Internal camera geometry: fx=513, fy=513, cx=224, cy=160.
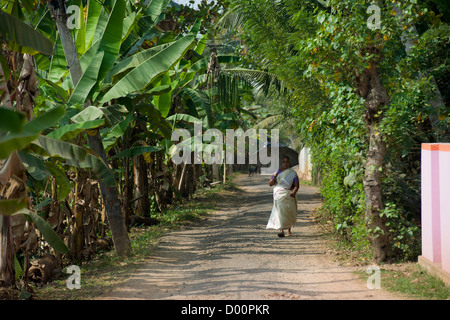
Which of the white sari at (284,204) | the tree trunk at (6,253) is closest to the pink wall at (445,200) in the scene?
the white sari at (284,204)

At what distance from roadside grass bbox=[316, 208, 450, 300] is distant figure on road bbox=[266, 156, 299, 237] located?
1137mm

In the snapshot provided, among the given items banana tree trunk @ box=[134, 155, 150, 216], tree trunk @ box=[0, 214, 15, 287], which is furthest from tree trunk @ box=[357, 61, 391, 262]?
banana tree trunk @ box=[134, 155, 150, 216]

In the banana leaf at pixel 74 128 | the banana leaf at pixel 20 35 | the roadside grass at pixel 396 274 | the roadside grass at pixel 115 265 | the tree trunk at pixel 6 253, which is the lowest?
the roadside grass at pixel 115 265

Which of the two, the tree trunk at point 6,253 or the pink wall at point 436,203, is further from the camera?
the pink wall at point 436,203

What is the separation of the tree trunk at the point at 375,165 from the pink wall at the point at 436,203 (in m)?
0.76

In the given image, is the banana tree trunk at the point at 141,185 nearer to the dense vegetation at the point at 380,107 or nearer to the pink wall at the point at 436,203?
the dense vegetation at the point at 380,107

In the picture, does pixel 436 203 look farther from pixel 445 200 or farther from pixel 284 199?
pixel 284 199

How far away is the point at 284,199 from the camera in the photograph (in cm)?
1073

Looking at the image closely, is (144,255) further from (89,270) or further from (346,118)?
(346,118)

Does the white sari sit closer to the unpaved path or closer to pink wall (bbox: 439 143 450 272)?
the unpaved path

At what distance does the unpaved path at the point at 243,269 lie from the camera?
21.0 ft

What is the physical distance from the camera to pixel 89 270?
8281 millimetres
